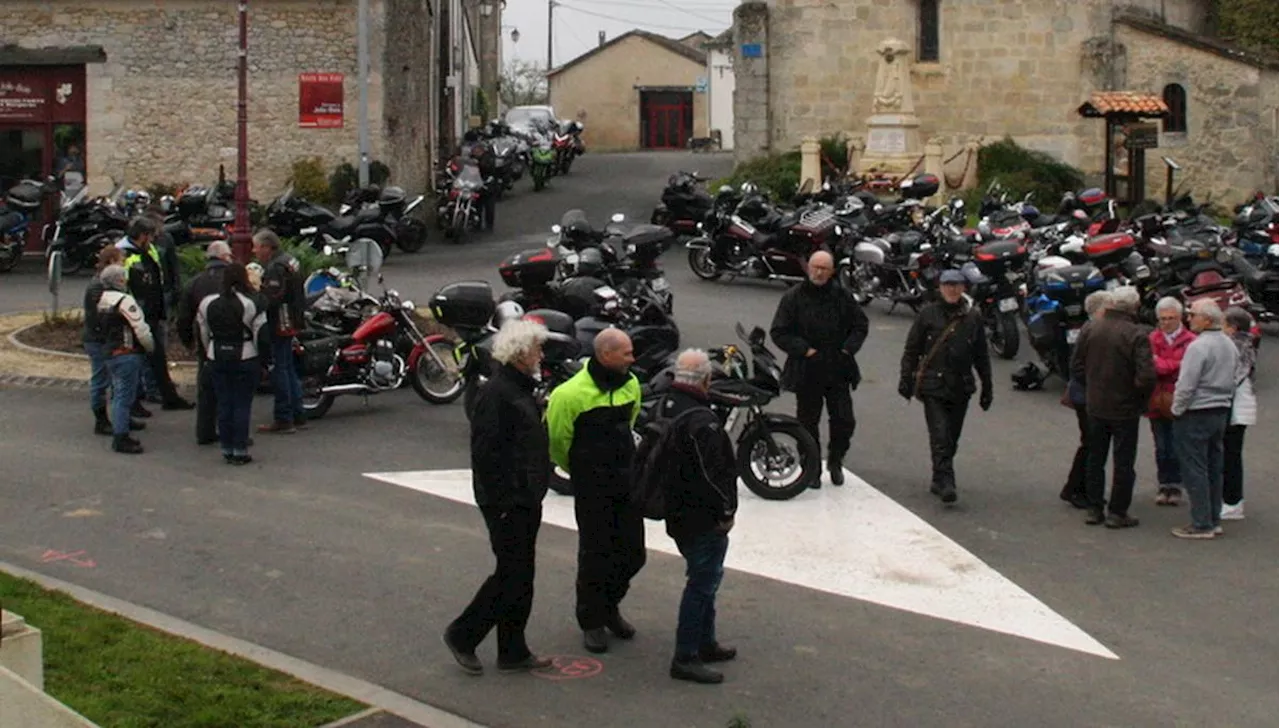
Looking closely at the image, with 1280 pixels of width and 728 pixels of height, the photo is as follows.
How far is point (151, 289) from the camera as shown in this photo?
14953 millimetres

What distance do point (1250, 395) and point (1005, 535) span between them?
1.82 metres

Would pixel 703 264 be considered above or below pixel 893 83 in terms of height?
below

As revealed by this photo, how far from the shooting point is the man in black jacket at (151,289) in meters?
14.8

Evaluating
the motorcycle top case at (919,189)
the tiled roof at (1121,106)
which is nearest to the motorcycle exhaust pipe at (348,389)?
the motorcycle top case at (919,189)

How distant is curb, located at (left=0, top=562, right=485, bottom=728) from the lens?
7863 millimetres

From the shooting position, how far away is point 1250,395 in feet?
37.8

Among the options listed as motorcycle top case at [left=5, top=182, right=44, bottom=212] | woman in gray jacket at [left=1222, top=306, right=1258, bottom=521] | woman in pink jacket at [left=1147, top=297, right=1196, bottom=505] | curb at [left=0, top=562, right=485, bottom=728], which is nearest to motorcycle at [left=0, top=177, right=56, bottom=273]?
motorcycle top case at [left=5, top=182, right=44, bottom=212]

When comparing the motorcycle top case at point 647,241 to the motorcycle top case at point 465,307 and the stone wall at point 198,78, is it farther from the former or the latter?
the stone wall at point 198,78

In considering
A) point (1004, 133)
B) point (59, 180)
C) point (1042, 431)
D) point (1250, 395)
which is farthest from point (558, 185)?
point (1250, 395)

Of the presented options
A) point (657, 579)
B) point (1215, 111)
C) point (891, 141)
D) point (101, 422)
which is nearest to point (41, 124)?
point (891, 141)

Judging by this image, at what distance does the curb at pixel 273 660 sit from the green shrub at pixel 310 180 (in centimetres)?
1861

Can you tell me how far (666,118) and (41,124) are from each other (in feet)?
144

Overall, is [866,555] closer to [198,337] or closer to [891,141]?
[198,337]

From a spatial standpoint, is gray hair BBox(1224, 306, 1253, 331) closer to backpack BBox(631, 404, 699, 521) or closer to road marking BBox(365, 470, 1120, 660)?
road marking BBox(365, 470, 1120, 660)
